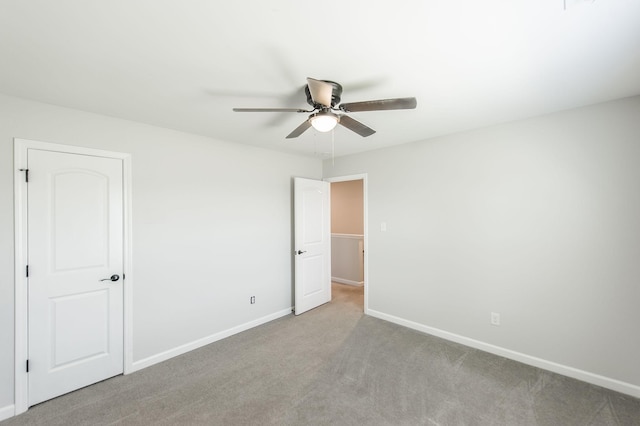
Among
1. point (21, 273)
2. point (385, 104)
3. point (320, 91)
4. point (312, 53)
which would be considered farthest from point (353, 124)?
point (21, 273)

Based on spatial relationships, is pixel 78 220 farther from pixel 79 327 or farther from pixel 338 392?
pixel 338 392

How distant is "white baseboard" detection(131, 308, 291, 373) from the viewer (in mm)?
2656

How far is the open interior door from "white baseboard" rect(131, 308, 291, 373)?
0.45m

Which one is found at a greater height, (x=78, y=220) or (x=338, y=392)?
(x=78, y=220)

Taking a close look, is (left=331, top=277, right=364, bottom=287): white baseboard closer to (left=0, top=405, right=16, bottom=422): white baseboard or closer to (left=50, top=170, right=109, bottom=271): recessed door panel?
(left=50, top=170, right=109, bottom=271): recessed door panel

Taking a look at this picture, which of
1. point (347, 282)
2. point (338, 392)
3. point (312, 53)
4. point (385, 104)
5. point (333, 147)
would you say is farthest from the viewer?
point (347, 282)

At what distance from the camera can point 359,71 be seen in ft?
5.74

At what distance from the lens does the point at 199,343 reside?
9.96 feet

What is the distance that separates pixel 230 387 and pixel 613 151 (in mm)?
3765

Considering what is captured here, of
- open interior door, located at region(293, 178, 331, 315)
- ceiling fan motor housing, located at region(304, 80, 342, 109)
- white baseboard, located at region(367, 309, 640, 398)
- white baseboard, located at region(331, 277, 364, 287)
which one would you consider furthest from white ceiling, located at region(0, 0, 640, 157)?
white baseboard, located at region(331, 277, 364, 287)

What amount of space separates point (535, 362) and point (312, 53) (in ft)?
10.9

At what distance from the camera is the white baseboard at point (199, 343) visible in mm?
2656

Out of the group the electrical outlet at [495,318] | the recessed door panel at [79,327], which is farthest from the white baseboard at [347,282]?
the recessed door panel at [79,327]

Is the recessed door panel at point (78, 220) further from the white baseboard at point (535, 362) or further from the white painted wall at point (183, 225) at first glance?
the white baseboard at point (535, 362)
